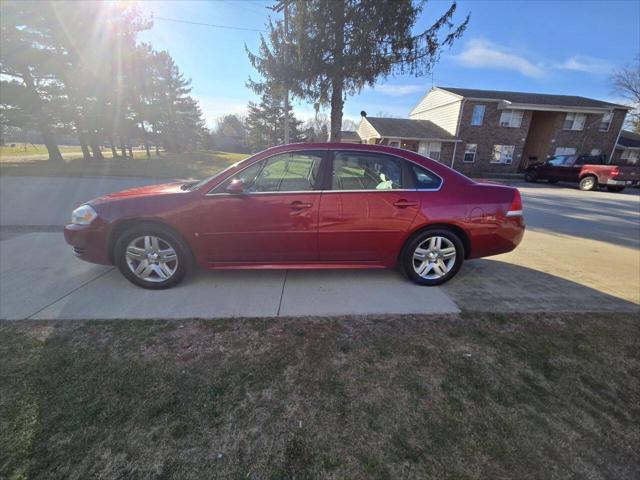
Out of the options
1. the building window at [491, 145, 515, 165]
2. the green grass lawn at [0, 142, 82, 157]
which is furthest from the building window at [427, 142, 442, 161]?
the green grass lawn at [0, 142, 82, 157]

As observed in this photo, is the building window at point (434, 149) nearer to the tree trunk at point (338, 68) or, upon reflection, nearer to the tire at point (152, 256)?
the tree trunk at point (338, 68)

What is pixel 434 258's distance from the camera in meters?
3.49

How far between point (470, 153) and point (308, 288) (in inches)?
976

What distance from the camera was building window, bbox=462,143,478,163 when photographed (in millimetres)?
23172

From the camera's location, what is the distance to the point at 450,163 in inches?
930

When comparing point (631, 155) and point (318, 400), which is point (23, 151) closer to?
point (318, 400)

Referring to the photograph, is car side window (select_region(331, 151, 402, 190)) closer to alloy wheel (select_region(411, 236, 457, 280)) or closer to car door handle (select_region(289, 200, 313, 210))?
car door handle (select_region(289, 200, 313, 210))

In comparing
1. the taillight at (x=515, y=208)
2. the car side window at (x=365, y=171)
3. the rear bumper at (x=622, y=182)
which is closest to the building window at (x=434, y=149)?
the rear bumper at (x=622, y=182)

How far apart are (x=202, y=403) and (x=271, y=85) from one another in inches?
553

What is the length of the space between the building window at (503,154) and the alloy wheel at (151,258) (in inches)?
1047

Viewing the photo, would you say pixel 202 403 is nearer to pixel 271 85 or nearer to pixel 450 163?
pixel 271 85

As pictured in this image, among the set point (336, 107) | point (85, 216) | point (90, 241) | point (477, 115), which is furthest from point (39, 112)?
point (477, 115)

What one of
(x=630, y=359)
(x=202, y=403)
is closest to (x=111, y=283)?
(x=202, y=403)

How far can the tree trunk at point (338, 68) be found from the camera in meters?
10.9
